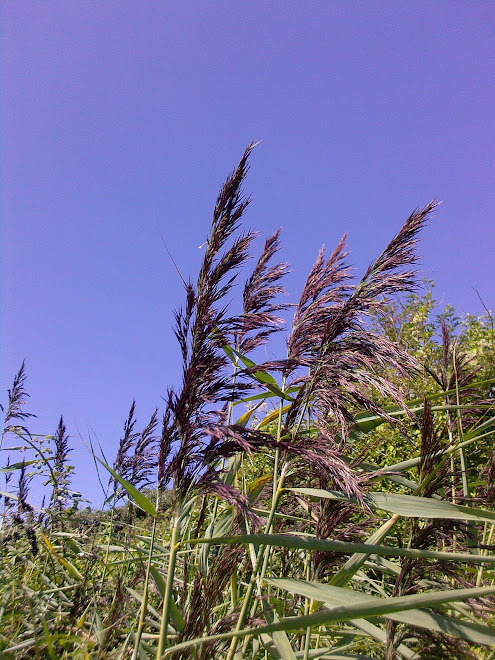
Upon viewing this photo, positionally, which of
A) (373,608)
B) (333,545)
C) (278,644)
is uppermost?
(333,545)

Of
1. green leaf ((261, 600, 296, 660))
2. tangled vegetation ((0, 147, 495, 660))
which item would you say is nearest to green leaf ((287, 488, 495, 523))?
tangled vegetation ((0, 147, 495, 660))

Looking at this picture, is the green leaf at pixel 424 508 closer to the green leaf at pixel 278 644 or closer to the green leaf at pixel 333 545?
the green leaf at pixel 333 545

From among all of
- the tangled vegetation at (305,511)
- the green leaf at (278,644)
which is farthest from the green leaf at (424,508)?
the green leaf at (278,644)

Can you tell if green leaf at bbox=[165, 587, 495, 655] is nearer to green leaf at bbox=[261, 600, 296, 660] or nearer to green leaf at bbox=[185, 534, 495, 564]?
green leaf at bbox=[185, 534, 495, 564]

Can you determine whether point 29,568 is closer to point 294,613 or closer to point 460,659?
point 294,613

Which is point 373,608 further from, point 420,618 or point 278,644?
point 278,644

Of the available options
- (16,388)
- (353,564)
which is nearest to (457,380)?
(353,564)

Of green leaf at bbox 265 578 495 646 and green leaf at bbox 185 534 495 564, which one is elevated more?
green leaf at bbox 185 534 495 564

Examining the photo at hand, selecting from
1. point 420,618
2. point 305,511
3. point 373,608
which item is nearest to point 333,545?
point 373,608

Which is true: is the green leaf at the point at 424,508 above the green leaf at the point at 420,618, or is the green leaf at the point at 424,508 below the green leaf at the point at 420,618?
above

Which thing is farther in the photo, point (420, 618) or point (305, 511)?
point (305, 511)

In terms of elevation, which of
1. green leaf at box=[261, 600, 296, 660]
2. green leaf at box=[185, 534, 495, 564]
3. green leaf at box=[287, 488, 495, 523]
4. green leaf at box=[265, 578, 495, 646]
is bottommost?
green leaf at box=[261, 600, 296, 660]

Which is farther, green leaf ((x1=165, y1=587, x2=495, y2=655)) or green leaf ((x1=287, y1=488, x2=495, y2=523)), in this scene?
green leaf ((x1=287, y1=488, x2=495, y2=523))

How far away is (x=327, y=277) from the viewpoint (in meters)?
1.90
